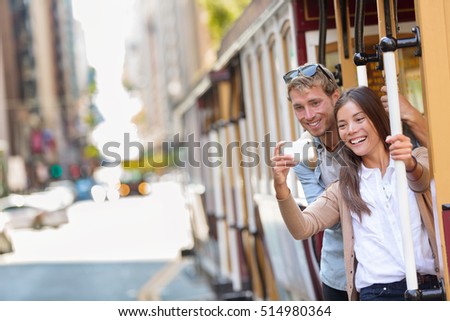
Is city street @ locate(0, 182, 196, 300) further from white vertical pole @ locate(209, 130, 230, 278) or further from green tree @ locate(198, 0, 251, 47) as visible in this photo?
green tree @ locate(198, 0, 251, 47)

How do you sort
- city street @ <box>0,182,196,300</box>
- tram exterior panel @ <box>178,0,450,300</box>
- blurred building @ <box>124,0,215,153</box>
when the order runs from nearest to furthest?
1. tram exterior panel @ <box>178,0,450,300</box>
2. city street @ <box>0,182,196,300</box>
3. blurred building @ <box>124,0,215,153</box>

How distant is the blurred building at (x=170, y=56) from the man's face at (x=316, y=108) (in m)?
8.35

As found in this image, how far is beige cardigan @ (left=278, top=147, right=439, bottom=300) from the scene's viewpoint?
11.9ft

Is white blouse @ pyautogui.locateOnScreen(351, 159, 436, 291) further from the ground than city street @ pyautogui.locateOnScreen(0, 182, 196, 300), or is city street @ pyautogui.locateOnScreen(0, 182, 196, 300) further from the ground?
white blouse @ pyautogui.locateOnScreen(351, 159, 436, 291)

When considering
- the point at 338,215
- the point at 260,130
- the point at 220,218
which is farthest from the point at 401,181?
the point at 220,218

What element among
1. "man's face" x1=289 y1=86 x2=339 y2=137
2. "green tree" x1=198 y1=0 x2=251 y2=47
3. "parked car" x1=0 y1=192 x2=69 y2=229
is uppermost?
"green tree" x1=198 y1=0 x2=251 y2=47

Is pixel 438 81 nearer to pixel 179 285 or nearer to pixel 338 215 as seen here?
pixel 338 215

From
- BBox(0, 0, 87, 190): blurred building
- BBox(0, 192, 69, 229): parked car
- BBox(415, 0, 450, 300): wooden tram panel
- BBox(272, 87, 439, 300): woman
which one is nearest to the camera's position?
BBox(415, 0, 450, 300): wooden tram panel

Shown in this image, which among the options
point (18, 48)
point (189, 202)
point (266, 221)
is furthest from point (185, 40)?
point (266, 221)

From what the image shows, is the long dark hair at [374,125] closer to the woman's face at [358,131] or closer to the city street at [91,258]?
the woman's face at [358,131]

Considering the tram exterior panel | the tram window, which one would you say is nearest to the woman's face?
the tram exterior panel

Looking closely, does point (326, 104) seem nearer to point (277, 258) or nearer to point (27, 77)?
point (277, 258)

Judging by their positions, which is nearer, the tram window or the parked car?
the tram window

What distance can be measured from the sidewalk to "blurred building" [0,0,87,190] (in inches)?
2813
